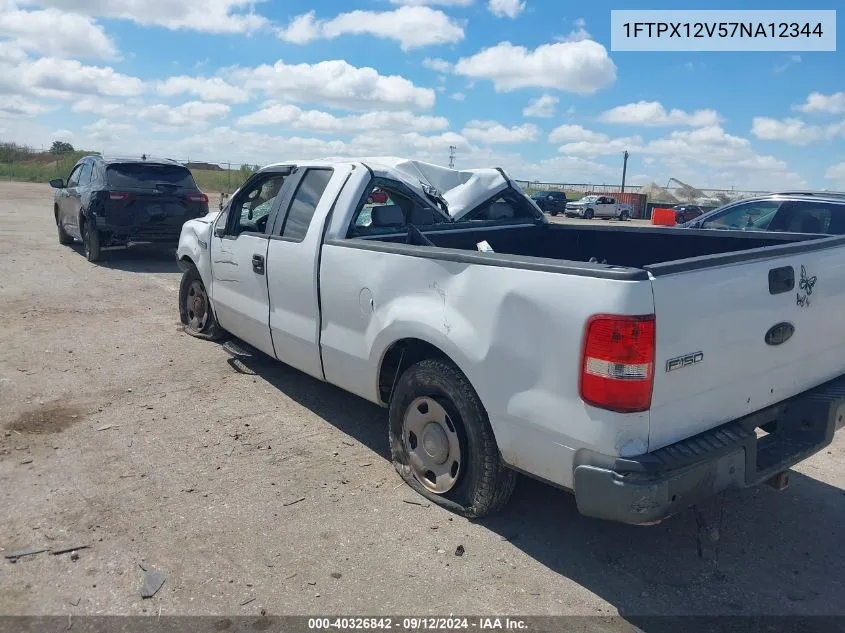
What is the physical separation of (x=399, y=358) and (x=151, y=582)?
1775mm

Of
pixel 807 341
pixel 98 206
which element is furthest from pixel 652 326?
pixel 98 206

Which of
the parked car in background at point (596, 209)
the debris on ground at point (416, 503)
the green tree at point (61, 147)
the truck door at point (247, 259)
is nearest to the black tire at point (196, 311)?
the truck door at point (247, 259)

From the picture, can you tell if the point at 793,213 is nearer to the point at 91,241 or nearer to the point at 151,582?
the point at 151,582

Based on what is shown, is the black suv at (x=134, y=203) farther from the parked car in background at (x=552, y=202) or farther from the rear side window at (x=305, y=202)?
the parked car in background at (x=552, y=202)

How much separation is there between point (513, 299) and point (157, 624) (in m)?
2.04

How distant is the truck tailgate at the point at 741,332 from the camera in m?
2.82

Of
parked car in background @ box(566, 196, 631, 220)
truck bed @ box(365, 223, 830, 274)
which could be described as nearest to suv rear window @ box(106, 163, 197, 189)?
truck bed @ box(365, 223, 830, 274)

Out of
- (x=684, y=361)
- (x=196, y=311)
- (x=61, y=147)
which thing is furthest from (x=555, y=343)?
(x=61, y=147)

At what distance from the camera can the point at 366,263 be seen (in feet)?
13.2

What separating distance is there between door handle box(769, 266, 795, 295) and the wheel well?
5.41 ft

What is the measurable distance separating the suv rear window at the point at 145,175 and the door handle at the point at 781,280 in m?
10.5

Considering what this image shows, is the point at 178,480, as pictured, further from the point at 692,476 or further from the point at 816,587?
the point at 816,587

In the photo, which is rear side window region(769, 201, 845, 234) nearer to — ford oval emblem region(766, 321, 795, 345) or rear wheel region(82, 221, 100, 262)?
ford oval emblem region(766, 321, 795, 345)

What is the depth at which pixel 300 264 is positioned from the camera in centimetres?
462
